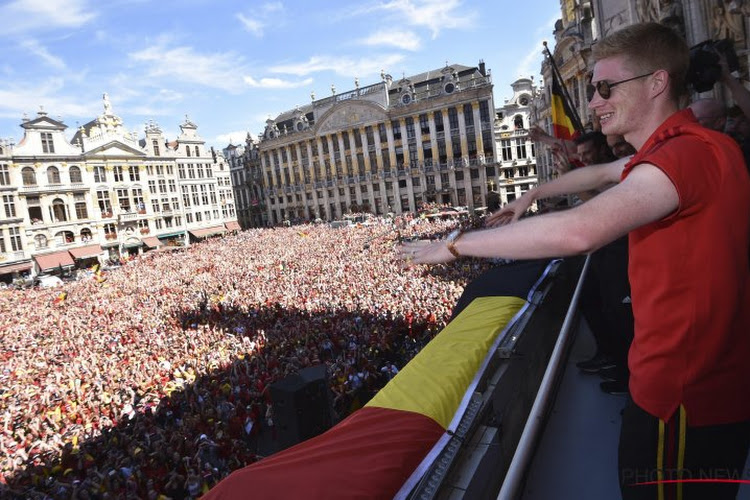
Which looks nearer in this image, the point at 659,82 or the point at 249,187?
the point at 659,82

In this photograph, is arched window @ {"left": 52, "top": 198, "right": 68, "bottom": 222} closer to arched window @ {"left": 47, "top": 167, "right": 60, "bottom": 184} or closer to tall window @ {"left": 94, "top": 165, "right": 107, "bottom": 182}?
arched window @ {"left": 47, "top": 167, "right": 60, "bottom": 184}

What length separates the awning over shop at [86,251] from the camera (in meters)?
42.3

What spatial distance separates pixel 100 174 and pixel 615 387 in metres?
52.7

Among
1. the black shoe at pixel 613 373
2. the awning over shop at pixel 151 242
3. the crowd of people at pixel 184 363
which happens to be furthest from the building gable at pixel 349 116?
the black shoe at pixel 613 373

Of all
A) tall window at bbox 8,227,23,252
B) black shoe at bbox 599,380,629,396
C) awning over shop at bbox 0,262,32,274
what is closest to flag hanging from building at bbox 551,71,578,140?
black shoe at bbox 599,380,629,396

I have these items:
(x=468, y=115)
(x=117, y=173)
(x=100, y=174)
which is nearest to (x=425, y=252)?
(x=100, y=174)

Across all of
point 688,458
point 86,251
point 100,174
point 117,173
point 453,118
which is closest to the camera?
point 688,458

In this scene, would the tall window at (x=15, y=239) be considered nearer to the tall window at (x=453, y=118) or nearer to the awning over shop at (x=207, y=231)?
the awning over shop at (x=207, y=231)

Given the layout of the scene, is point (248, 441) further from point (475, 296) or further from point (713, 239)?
point (713, 239)

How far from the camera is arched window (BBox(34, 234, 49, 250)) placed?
40781 mm

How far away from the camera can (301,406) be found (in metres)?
4.59

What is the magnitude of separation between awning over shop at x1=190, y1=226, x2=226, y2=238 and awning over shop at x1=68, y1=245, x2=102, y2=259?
1105 centimetres

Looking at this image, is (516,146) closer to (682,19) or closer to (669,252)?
(682,19)

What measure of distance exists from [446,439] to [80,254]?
160 feet
